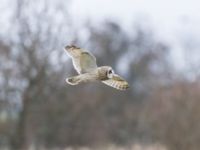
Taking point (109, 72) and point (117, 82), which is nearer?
point (109, 72)

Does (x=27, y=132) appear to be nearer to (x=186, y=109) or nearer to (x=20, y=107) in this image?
(x=20, y=107)

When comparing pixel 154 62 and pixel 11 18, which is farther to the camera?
pixel 154 62

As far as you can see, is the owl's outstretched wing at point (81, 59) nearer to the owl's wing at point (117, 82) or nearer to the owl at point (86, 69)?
the owl at point (86, 69)

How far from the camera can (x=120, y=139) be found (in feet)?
149

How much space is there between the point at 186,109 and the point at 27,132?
397 inches

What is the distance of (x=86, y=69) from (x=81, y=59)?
6 cm

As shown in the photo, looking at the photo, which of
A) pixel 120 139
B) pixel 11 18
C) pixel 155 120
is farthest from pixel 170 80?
pixel 120 139

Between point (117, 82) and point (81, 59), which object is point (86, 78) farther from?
point (117, 82)

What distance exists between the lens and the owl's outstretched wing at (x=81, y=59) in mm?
3811

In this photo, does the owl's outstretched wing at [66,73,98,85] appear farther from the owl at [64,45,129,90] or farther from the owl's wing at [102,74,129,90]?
the owl's wing at [102,74,129,90]

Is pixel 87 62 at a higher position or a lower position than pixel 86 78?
higher

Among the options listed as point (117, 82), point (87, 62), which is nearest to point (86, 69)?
point (87, 62)

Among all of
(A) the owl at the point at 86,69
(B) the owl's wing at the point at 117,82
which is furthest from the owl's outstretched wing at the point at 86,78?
(B) the owl's wing at the point at 117,82

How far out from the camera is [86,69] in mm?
3828
